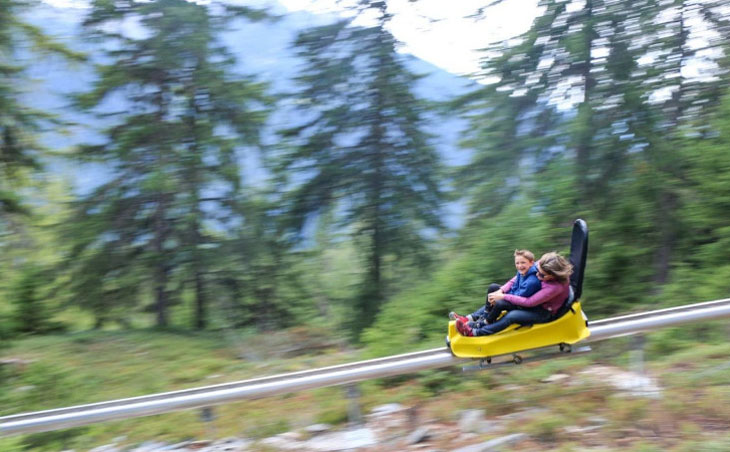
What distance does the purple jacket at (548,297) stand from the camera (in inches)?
178

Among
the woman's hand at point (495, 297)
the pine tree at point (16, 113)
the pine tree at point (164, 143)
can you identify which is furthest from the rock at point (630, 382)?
the pine tree at point (16, 113)

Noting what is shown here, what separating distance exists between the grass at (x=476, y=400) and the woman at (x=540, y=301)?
0.57m

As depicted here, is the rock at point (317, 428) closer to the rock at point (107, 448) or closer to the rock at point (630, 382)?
the rock at point (107, 448)

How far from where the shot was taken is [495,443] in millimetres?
4016

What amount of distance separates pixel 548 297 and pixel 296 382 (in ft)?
6.64

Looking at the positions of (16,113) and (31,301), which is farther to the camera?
(31,301)

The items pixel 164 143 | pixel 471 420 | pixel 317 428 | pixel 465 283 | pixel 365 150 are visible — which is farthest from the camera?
pixel 365 150

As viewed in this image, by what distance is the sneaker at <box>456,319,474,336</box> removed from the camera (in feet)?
15.4

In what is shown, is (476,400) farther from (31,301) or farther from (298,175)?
(31,301)

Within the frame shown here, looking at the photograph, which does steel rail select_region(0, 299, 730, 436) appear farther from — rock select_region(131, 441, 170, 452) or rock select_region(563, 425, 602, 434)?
rock select_region(563, 425, 602, 434)

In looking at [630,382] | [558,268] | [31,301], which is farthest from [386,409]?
[31,301]

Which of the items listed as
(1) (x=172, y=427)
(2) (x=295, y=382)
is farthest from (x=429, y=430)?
(1) (x=172, y=427)

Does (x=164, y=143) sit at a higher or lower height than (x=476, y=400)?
higher

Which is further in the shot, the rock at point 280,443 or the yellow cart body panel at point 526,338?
the yellow cart body panel at point 526,338
